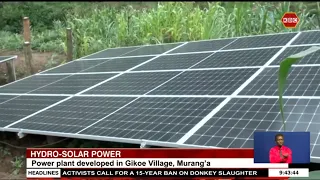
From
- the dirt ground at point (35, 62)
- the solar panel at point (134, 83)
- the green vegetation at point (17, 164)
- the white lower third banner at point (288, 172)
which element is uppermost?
the white lower third banner at point (288, 172)

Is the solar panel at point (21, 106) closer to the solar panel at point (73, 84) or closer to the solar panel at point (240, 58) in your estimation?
the solar panel at point (73, 84)

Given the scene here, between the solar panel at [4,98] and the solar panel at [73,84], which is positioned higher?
the solar panel at [73,84]

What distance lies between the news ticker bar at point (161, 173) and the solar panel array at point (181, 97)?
0.95 metres

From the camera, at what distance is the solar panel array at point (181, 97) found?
3.98 meters

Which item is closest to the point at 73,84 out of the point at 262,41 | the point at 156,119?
the point at 156,119

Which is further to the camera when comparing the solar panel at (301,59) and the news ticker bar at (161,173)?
the solar panel at (301,59)

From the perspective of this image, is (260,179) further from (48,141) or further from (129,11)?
(129,11)

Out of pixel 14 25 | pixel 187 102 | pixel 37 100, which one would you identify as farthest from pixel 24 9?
pixel 187 102

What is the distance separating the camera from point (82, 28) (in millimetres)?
12945

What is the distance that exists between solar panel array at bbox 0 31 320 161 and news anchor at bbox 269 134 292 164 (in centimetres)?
102

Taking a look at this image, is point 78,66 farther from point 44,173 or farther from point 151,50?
point 44,173

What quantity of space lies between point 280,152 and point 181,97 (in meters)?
3.16

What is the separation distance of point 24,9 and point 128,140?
16644 millimetres

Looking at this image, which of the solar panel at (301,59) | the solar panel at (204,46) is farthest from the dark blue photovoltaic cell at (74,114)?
the solar panel at (204,46)
